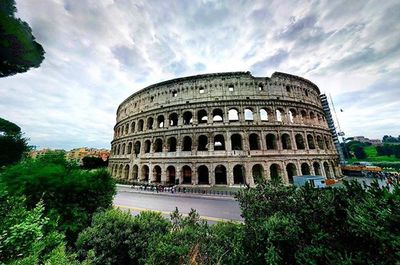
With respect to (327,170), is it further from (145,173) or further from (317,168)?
(145,173)

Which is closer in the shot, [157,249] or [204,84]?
[157,249]

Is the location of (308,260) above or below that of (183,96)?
below

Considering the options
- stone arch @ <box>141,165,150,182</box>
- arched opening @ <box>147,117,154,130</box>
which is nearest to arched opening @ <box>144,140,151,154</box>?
arched opening @ <box>147,117,154,130</box>

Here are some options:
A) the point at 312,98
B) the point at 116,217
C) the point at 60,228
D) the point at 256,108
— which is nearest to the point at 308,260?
the point at 116,217

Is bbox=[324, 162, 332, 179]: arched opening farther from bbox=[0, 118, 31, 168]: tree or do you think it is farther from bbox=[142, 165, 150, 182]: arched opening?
bbox=[0, 118, 31, 168]: tree

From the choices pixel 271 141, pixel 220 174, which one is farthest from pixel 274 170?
pixel 220 174

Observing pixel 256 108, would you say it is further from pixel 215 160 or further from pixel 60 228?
pixel 60 228
